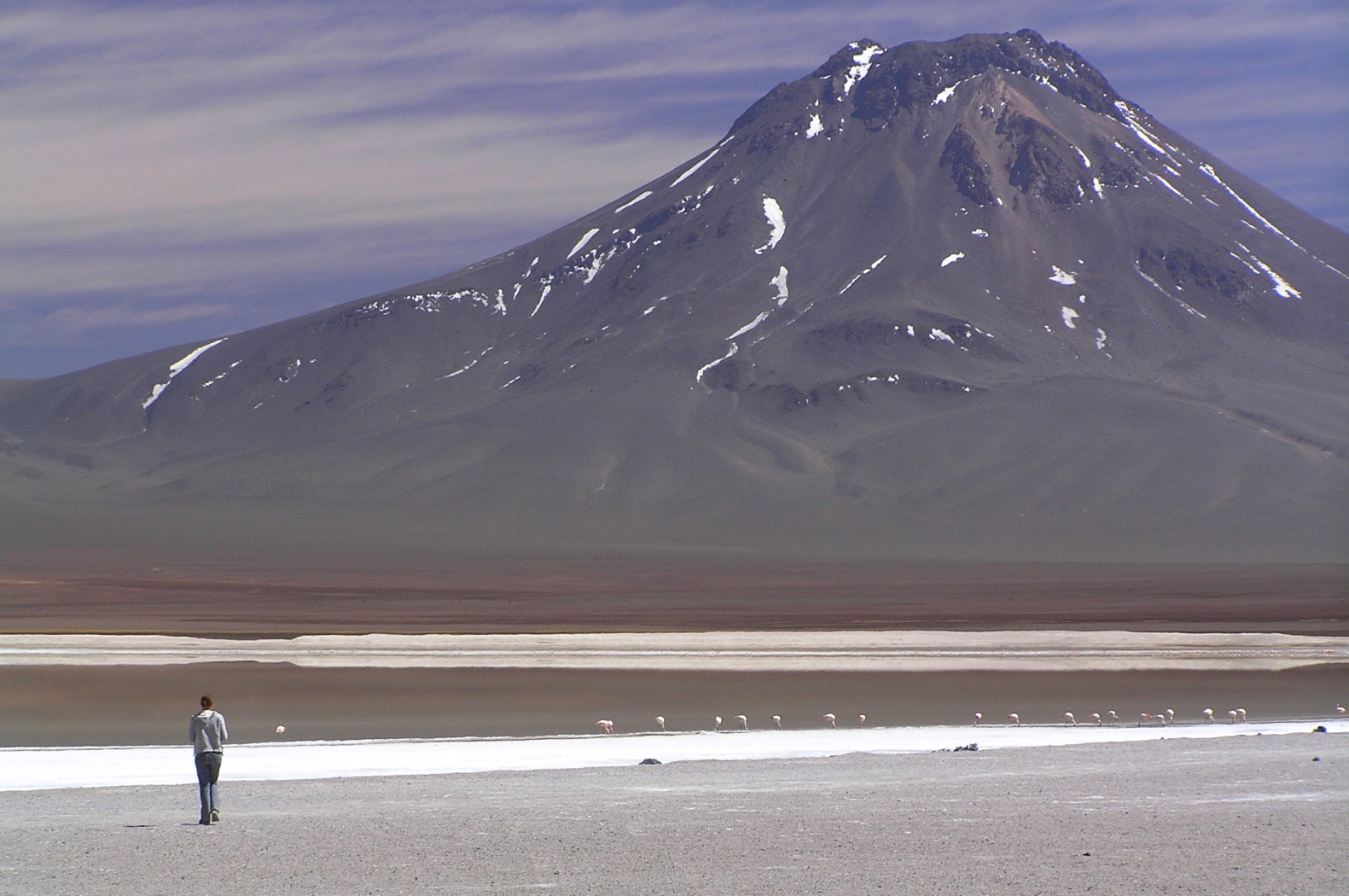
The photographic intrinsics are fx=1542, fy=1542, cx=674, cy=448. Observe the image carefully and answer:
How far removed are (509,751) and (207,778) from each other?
23.2 feet

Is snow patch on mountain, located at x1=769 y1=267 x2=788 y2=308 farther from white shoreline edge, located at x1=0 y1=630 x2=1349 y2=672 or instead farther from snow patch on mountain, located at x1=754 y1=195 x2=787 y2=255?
white shoreline edge, located at x1=0 y1=630 x2=1349 y2=672

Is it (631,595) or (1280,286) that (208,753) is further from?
(1280,286)

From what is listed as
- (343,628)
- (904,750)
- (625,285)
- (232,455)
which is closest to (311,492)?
(232,455)

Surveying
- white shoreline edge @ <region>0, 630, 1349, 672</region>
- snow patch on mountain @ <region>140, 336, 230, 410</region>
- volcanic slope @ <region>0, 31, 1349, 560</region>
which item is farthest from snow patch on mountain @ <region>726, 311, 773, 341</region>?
white shoreline edge @ <region>0, 630, 1349, 672</region>

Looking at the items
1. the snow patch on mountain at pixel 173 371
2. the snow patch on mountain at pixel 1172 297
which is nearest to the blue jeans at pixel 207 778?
the snow patch on mountain at pixel 1172 297

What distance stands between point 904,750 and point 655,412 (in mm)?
123438

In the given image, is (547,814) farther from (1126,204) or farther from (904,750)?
(1126,204)

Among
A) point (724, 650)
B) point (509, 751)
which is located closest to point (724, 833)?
point (509, 751)

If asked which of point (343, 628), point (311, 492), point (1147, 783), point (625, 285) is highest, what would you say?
point (625, 285)

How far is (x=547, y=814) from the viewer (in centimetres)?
1362

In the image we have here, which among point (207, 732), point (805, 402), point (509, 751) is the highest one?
point (805, 402)

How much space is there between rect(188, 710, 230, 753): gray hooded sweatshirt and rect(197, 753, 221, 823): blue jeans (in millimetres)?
79

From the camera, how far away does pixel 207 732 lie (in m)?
13.3

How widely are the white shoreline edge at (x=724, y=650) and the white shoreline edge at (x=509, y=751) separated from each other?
33.1 ft
